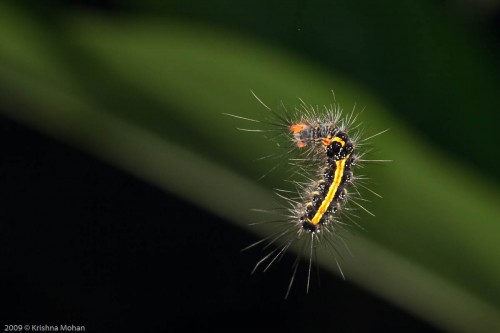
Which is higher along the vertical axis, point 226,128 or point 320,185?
point 320,185

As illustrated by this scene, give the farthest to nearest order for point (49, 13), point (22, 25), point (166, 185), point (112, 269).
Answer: point (112, 269), point (166, 185), point (49, 13), point (22, 25)

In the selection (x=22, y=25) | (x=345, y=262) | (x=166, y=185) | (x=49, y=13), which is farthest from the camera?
(x=345, y=262)

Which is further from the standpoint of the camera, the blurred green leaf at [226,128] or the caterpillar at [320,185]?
the caterpillar at [320,185]

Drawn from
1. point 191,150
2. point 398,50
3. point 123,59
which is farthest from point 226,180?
point 398,50

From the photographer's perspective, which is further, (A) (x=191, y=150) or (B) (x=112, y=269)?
(B) (x=112, y=269)

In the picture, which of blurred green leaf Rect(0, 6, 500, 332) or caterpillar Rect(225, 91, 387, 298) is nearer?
blurred green leaf Rect(0, 6, 500, 332)

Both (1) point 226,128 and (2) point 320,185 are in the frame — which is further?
(2) point 320,185

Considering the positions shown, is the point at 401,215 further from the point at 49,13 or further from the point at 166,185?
→ the point at 49,13

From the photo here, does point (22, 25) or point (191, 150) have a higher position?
point (22, 25)
